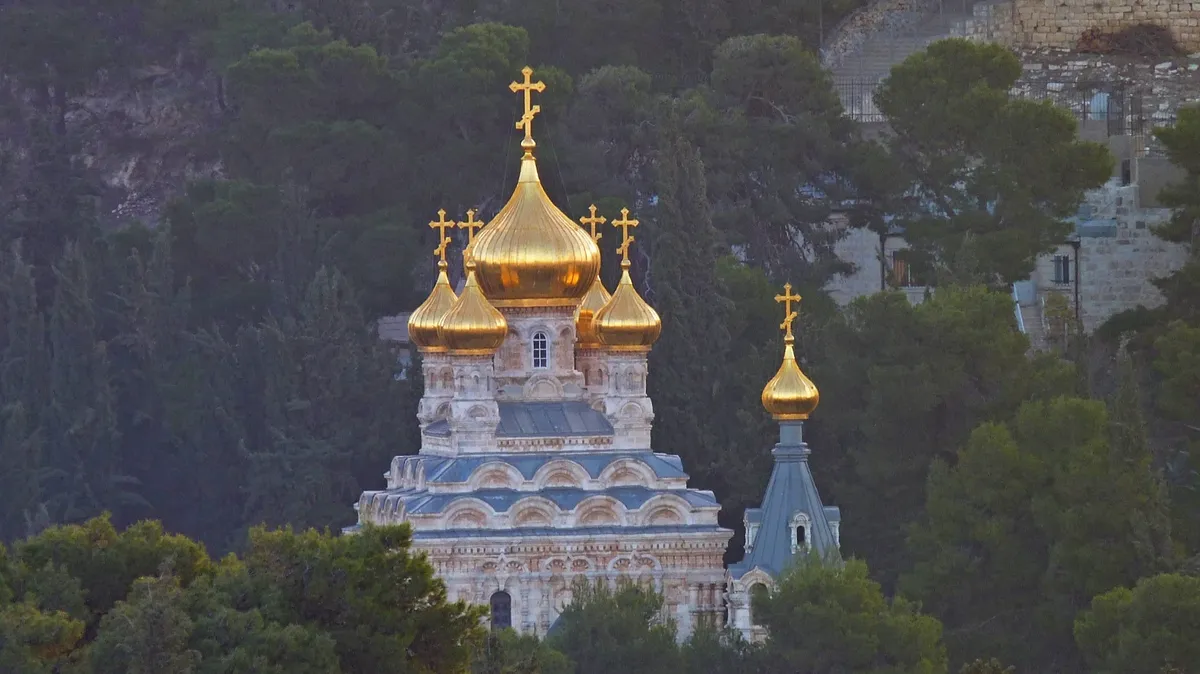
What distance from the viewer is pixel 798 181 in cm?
8569

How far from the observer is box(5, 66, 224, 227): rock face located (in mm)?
93125

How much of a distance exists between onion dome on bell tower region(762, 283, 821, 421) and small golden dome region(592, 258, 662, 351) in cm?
163

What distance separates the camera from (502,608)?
69.8m

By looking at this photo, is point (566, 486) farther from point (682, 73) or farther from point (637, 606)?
point (682, 73)

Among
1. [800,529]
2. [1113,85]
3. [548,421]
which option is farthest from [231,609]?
[1113,85]

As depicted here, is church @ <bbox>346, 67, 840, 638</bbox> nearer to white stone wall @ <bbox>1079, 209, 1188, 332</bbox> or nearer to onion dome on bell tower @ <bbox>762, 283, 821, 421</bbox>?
onion dome on bell tower @ <bbox>762, 283, 821, 421</bbox>

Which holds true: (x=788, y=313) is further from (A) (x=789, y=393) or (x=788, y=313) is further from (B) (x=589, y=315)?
(B) (x=589, y=315)

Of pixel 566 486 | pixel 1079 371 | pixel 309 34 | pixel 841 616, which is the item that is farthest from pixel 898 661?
pixel 309 34

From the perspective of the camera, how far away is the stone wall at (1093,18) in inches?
3686

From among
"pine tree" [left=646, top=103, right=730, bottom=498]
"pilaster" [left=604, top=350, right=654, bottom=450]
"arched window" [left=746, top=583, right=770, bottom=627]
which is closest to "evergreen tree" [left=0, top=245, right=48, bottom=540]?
"pine tree" [left=646, top=103, right=730, bottom=498]

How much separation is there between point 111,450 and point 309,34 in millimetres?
8310

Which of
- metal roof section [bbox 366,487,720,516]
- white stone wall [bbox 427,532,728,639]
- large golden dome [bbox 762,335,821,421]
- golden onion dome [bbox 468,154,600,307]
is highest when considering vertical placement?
golden onion dome [bbox 468,154,600,307]

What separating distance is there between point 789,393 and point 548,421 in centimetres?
298

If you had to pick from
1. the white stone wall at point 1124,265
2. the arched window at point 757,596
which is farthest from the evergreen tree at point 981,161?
the arched window at point 757,596
